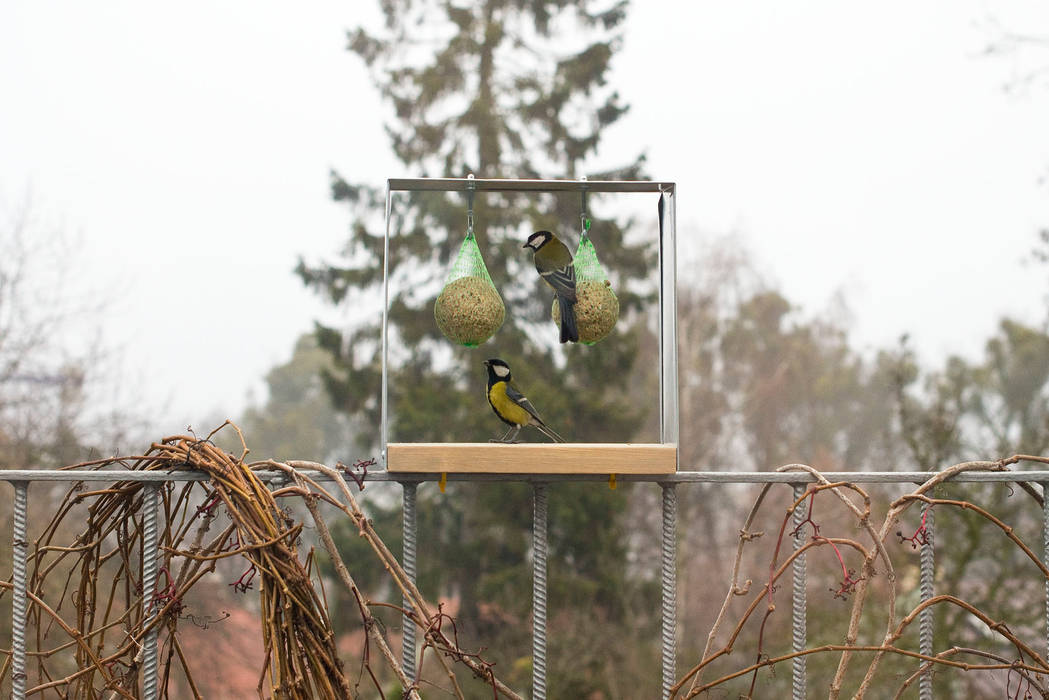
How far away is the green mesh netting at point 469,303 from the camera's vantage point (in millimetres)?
2018

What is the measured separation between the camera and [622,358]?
9.21 meters

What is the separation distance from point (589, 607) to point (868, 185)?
5856 mm

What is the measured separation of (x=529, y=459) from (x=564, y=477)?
8 centimetres

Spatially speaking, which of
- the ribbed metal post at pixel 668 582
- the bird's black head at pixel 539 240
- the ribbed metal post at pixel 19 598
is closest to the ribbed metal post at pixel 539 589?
the ribbed metal post at pixel 668 582

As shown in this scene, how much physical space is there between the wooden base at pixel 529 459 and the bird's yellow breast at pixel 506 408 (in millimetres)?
475

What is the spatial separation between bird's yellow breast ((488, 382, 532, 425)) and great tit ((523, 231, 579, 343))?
7.3 inches

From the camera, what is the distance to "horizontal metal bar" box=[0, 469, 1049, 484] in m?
1.50

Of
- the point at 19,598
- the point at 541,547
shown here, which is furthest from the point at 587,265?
the point at 19,598

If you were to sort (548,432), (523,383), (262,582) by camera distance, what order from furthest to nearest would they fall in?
(523,383)
(548,432)
(262,582)

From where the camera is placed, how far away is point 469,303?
6.61 feet

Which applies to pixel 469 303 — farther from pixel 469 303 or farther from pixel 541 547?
pixel 541 547

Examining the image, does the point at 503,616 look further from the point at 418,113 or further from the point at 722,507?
the point at 418,113

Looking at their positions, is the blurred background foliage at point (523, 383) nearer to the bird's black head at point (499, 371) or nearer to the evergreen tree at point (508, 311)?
the evergreen tree at point (508, 311)

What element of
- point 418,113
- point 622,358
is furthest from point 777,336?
point 418,113
